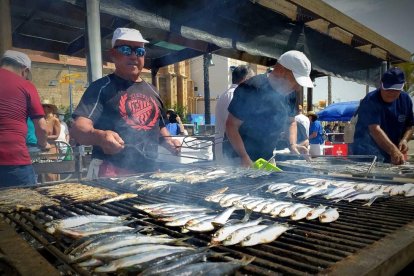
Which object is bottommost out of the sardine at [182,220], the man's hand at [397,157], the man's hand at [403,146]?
Result: the sardine at [182,220]

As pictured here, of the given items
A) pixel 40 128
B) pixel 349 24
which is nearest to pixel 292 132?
pixel 349 24

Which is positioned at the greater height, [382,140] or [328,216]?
[382,140]

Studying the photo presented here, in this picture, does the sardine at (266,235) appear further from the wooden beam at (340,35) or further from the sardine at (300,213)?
the wooden beam at (340,35)

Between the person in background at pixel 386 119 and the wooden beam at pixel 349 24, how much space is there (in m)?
2.10

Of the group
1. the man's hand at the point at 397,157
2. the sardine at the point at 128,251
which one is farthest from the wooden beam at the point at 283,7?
the sardine at the point at 128,251

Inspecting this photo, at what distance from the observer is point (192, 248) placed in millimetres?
1585

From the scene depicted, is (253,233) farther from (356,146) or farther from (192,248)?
(356,146)

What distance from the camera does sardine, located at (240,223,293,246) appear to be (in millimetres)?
1669

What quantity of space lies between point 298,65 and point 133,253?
3461 millimetres

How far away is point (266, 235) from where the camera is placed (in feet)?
5.74

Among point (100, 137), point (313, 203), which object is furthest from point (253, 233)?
point (100, 137)

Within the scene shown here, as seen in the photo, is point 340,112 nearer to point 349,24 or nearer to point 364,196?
point 349,24

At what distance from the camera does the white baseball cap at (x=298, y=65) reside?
13.5ft

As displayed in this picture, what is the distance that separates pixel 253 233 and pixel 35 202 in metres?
1.91
